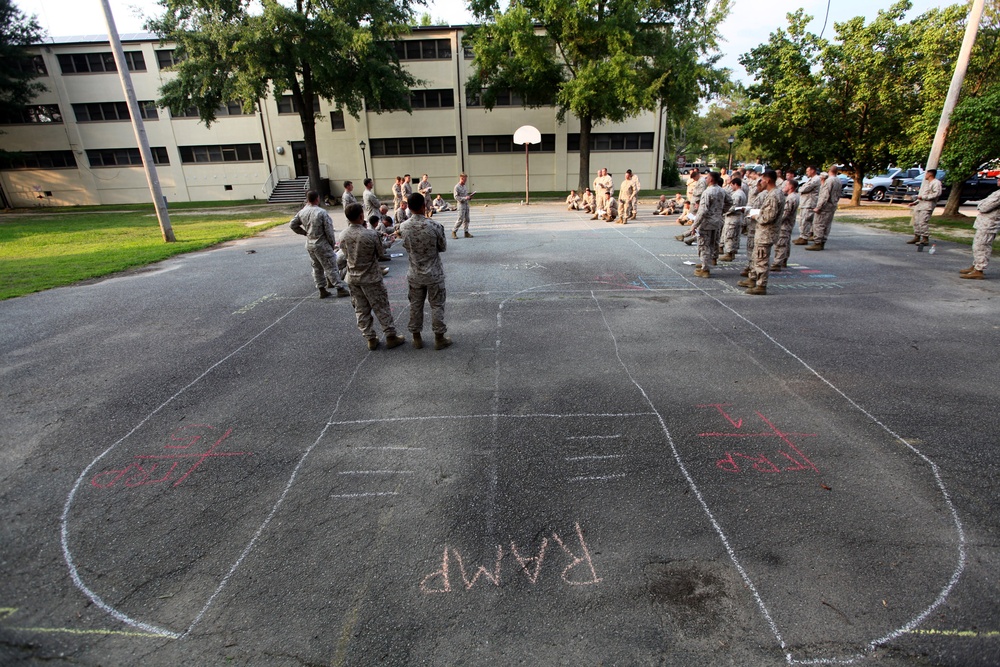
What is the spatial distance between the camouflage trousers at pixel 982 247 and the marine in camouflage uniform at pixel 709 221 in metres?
4.76

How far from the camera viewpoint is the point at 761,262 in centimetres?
881

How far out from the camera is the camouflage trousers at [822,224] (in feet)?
41.4

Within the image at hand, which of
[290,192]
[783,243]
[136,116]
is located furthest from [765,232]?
[290,192]

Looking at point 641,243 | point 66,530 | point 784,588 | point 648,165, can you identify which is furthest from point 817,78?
point 66,530

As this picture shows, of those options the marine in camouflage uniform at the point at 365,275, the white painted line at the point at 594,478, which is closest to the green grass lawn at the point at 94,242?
the marine in camouflage uniform at the point at 365,275

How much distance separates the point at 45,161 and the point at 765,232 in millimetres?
44639

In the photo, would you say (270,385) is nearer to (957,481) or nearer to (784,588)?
(784,588)

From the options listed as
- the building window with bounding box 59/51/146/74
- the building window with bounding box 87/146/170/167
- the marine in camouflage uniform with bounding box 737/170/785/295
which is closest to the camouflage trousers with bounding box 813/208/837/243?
the marine in camouflage uniform with bounding box 737/170/785/295

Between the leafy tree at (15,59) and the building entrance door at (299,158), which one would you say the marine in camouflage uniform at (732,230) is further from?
the leafy tree at (15,59)

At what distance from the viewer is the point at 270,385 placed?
5.78 m

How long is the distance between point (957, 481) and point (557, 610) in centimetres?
343

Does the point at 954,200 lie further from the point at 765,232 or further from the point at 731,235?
the point at 765,232

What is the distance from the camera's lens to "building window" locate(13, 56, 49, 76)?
29.6 metres

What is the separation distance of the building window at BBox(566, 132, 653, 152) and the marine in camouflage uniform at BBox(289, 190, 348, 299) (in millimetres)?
27962
